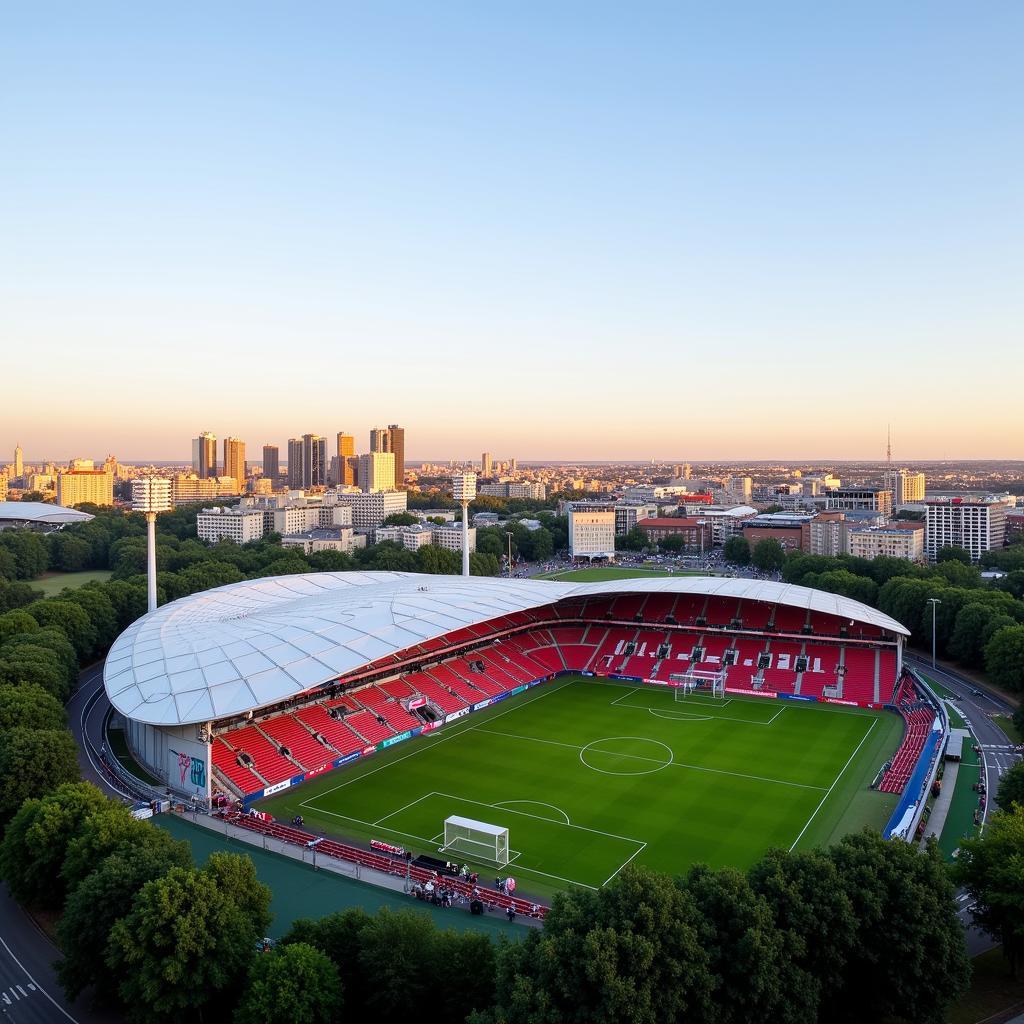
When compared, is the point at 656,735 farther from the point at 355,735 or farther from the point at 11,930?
the point at 11,930

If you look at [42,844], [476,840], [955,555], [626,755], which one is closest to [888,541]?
[955,555]

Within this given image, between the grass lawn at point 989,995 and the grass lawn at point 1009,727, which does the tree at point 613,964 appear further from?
the grass lawn at point 1009,727

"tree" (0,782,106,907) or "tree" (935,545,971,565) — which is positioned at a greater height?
"tree" (935,545,971,565)

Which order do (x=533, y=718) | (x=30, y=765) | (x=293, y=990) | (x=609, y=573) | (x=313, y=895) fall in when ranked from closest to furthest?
(x=293, y=990) < (x=313, y=895) < (x=30, y=765) < (x=533, y=718) < (x=609, y=573)

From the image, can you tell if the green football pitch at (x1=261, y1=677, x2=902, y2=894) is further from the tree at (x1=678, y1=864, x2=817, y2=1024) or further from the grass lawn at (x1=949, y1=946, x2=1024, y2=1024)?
the tree at (x1=678, y1=864, x2=817, y2=1024)

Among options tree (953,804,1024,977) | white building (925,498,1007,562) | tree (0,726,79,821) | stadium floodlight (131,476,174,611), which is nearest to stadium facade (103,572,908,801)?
tree (0,726,79,821)

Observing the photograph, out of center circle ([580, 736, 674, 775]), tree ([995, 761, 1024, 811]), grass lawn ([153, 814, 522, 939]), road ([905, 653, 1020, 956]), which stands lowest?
center circle ([580, 736, 674, 775])

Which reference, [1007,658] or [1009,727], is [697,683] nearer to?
[1009,727]
